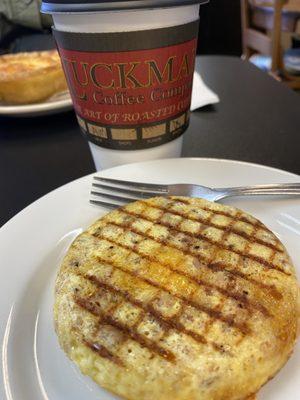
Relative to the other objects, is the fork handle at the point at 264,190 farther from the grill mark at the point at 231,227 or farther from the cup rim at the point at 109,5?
the cup rim at the point at 109,5

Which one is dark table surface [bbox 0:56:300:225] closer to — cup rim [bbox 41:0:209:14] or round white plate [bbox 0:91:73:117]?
round white plate [bbox 0:91:73:117]

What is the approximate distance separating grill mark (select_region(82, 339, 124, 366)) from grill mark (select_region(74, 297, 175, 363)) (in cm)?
3

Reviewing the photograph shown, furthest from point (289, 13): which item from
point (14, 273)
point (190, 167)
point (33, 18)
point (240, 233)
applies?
point (14, 273)

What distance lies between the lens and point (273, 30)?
8.82ft

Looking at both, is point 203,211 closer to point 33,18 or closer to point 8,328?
point 8,328

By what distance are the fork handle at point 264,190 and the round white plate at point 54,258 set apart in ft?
0.07

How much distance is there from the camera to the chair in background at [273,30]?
2.62 metres

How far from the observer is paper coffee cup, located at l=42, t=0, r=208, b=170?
22.8 inches

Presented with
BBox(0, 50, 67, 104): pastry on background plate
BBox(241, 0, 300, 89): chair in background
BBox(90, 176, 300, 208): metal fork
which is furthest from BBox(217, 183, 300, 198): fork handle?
BBox(241, 0, 300, 89): chair in background

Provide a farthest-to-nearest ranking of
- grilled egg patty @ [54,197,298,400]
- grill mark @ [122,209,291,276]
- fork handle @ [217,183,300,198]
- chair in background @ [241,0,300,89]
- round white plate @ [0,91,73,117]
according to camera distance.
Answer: chair in background @ [241,0,300,89]
round white plate @ [0,91,73,117]
fork handle @ [217,183,300,198]
grill mark @ [122,209,291,276]
grilled egg patty @ [54,197,298,400]

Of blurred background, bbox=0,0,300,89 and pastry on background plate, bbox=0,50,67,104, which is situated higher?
pastry on background plate, bbox=0,50,67,104

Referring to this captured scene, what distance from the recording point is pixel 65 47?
64cm

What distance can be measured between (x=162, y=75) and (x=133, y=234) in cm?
29

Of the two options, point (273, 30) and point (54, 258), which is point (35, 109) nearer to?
point (54, 258)
